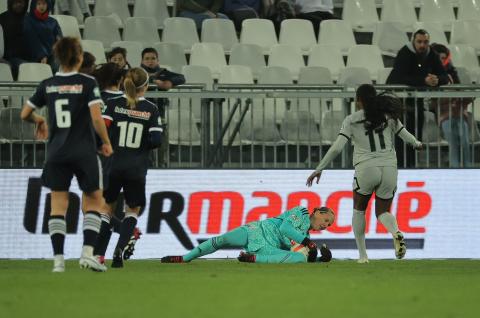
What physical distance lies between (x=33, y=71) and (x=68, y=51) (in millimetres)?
7394

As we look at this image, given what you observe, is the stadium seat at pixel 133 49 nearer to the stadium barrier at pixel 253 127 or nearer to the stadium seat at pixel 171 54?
the stadium seat at pixel 171 54

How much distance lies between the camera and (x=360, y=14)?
76.1 feet

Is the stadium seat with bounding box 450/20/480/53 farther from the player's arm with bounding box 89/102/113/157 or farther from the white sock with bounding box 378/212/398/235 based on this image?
the player's arm with bounding box 89/102/113/157

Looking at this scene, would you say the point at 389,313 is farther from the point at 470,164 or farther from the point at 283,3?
the point at 283,3

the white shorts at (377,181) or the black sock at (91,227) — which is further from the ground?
the white shorts at (377,181)

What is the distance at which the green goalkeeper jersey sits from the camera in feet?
49.4

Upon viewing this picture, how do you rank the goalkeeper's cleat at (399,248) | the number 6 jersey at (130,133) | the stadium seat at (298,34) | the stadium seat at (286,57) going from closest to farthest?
the number 6 jersey at (130,133)
the goalkeeper's cleat at (399,248)
the stadium seat at (286,57)
the stadium seat at (298,34)

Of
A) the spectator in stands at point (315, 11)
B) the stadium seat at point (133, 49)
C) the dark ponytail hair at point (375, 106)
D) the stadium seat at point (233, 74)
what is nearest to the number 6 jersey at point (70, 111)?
the dark ponytail hair at point (375, 106)

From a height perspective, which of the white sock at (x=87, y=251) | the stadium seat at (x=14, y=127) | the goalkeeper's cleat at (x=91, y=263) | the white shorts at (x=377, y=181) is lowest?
the goalkeeper's cleat at (x=91, y=263)

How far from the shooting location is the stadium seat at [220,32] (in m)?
21.7

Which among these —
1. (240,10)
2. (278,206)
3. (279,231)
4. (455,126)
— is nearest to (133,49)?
(240,10)

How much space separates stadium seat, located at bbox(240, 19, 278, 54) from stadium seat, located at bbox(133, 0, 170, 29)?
4.80 feet

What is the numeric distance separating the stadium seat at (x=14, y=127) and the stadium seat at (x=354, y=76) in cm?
500

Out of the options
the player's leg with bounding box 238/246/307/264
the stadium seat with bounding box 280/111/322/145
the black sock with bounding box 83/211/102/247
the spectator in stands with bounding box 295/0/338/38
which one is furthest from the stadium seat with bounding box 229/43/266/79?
the black sock with bounding box 83/211/102/247
